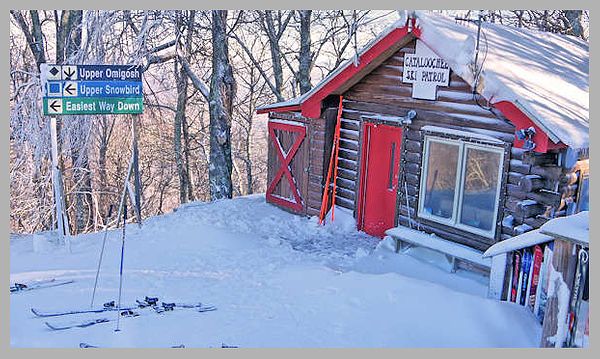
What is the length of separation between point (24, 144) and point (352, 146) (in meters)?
8.13

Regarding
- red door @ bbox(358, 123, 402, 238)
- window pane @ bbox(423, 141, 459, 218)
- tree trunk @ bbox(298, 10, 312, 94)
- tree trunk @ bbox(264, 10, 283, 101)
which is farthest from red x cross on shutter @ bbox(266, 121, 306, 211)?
tree trunk @ bbox(264, 10, 283, 101)

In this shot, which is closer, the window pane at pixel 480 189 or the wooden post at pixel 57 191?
Result: the window pane at pixel 480 189

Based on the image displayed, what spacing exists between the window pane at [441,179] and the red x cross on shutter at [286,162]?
3286 millimetres

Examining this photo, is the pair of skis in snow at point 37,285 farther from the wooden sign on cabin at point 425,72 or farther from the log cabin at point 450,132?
the wooden sign on cabin at point 425,72

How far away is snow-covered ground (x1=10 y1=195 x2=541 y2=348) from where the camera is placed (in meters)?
6.79

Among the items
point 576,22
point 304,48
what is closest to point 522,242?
point 576,22

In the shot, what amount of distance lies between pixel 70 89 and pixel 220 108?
19.5ft

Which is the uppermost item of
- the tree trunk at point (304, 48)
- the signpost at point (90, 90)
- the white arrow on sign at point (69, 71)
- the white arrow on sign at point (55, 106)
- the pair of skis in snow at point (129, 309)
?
the tree trunk at point (304, 48)

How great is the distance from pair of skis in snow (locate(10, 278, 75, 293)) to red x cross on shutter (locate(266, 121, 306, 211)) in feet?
18.4

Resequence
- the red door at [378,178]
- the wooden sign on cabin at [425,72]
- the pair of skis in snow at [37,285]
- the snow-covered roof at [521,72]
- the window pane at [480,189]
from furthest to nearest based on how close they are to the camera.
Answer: the red door at [378,178] < the wooden sign on cabin at [425,72] < the window pane at [480,189] < the snow-covered roof at [521,72] < the pair of skis in snow at [37,285]

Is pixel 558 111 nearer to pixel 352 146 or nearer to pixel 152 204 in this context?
pixel 352 146

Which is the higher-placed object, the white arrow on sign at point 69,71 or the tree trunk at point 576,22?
the tree trunk at point 576,22

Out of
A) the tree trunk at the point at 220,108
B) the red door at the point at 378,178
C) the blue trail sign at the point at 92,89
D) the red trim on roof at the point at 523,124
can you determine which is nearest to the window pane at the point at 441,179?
the red door at the point at 378,178

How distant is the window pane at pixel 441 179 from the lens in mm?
10258
